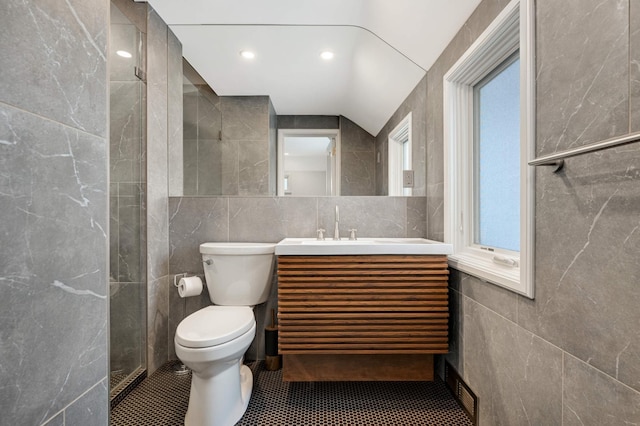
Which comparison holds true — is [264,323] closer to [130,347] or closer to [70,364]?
[130,347]

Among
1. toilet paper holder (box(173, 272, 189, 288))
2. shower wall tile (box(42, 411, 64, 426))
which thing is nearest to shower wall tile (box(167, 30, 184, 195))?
toilet paper holder (box(173, 272, 189, 288))

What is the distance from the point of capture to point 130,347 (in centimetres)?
167

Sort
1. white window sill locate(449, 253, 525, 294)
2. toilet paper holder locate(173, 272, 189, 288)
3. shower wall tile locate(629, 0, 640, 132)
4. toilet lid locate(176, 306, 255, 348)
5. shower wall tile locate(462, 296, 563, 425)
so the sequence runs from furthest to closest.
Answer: toilet paper holder locate(173, 272, 189, 288) < toilet lid locate(176, 306, 255, 348) < white window sill locate(449, 253, 525, 294) < shower wall tile locate(462, 296, 563, 425) < shower wall tile locate(629, 0, 640, 132)

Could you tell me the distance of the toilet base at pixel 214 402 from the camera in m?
1.31

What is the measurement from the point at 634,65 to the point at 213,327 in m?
1.62

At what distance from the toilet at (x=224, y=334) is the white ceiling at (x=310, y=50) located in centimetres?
105

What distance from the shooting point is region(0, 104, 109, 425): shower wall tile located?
1.82 ft

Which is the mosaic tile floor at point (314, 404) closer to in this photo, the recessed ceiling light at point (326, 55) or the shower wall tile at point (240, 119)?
the shower wall tile at point (240, 119)

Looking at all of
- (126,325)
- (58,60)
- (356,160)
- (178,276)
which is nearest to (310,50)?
(356,160)

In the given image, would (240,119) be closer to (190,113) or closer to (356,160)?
(190,113)

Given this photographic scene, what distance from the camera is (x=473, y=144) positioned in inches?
63.4

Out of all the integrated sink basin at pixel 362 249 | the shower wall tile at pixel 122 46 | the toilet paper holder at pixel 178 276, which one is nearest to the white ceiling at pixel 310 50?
the shower wall tile at pixel 122 46

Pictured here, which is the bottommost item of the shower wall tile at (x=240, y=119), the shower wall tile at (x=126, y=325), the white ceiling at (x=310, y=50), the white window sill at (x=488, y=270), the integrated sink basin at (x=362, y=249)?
the shower wall tile at (x=126, y=325)

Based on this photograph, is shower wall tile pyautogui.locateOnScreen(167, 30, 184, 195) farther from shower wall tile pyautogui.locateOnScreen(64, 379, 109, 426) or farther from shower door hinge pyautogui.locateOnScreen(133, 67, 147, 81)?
shower wall tile pyautogui.locateOnScreen(64, 379, 109, 426)
